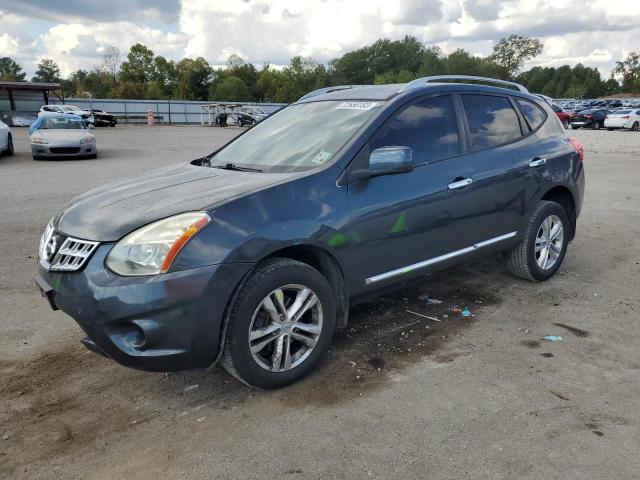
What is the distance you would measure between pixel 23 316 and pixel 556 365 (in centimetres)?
397

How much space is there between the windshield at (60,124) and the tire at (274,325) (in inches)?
604

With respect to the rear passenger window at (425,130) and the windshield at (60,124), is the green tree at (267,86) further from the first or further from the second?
the rear passenger window at (425,130)

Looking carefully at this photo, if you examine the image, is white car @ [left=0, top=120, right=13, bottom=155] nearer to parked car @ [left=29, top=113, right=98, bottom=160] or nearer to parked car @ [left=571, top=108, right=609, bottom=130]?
parked car @ [left=29, top=113, right=98, bottom=160]

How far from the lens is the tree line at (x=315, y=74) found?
295ft

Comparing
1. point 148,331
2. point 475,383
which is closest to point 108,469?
point 148,331

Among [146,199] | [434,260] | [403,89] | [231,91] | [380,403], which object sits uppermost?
[231,91]

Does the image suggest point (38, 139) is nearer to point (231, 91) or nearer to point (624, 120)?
point (624, 120)

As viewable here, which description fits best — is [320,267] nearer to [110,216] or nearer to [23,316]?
[110,216]

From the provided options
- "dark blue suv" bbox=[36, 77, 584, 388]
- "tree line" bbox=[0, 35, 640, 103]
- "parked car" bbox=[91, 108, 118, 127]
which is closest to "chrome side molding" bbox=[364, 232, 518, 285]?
"dark blue suv" bbox=[36, 77, 584, 388]

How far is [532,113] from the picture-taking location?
5055 mm

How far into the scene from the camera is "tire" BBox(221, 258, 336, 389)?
9.61 ft

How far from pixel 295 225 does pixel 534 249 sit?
281 cm

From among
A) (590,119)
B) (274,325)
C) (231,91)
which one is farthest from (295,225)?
(231,91)

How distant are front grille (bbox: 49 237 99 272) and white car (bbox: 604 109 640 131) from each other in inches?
1467
